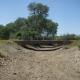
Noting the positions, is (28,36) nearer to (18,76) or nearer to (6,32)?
(6,32)

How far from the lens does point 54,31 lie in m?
83.5

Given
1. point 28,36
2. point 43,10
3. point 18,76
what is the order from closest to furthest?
point 18,76 < point 28,36 < point 43,10

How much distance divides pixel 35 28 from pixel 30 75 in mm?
62418

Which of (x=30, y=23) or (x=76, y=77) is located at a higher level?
(x=30, y=23)

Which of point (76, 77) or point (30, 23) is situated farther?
point (30, 23)

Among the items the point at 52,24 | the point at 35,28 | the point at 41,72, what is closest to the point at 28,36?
the point at 35,28

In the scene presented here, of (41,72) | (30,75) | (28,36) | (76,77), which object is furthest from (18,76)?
(28,36)

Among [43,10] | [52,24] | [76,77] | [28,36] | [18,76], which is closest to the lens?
[18,76]

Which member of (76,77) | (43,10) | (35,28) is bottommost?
(76,77)

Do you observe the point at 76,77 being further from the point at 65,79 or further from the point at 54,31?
the point at 54,31

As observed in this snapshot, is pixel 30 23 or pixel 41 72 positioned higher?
pixel 30 23

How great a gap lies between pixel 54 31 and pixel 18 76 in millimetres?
72046

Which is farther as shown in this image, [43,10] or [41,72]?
[43,10]

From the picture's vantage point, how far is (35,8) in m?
74.1
